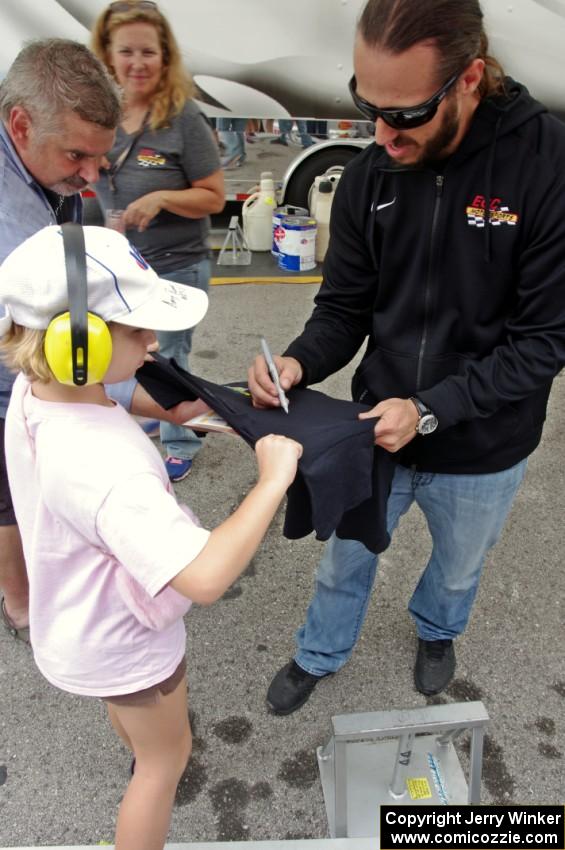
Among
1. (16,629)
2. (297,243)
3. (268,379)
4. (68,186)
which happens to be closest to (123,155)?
(68,186)

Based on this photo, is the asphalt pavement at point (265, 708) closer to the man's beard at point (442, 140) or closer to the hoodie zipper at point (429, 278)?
the hoodie zipper at point (429, 278)

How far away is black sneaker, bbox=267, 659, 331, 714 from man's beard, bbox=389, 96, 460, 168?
1.79 metres

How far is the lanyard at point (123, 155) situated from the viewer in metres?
2.90

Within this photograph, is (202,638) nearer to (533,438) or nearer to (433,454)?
(433,454)

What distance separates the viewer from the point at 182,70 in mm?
2920

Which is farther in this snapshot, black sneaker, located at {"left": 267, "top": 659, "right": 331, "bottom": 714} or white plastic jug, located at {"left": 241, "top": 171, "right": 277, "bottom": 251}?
white plastic jug, located at {"left": 241, "top": 171, "right": 277, "bottom": 251}

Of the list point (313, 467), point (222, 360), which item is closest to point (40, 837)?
point (313, 467)

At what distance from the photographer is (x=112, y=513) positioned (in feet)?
3.83

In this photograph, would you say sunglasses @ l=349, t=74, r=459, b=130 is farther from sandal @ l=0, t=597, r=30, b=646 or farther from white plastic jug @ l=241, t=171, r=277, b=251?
white plastic jug @ l=241, t=171, r=277, b=251

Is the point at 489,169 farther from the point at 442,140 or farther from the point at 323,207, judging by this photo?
the point at 323,207

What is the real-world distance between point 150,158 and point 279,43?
3906 millimetres

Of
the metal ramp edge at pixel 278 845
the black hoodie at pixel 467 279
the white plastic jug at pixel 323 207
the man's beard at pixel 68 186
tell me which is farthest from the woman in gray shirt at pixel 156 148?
the white plastic jug at pixel 323 207

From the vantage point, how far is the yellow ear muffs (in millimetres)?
1153

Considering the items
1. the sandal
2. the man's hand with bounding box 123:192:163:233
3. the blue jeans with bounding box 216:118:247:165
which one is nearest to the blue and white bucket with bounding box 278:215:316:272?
the blue jeans with bounding box 216:118:247:165
